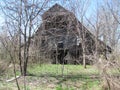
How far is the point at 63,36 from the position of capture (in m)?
19.8

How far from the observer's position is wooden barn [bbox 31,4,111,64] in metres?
14.0

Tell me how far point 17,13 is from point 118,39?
15737 mm

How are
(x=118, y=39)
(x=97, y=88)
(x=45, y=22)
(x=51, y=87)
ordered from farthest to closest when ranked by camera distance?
(x=118, y=39), (x=45, y=22), (x=51, y=87), (x=97, y=88)

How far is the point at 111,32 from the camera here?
25328mm

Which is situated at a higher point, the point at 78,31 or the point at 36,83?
the point at 78,31

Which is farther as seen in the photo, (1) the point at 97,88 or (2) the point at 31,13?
(2) the point at 31,13

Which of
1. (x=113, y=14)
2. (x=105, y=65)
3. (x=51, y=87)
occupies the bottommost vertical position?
(x=51, y=87)

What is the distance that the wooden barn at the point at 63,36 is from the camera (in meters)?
14.0

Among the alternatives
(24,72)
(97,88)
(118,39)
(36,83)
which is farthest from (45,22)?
(118,39)

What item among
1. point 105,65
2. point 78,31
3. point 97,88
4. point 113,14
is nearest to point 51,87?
point 97,88

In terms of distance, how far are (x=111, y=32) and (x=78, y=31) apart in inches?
288

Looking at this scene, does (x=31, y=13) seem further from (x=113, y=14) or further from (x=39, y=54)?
(x=113, y=14)

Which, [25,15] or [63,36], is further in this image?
[63,36]

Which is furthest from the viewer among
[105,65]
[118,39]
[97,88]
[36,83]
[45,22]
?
[118,39]
